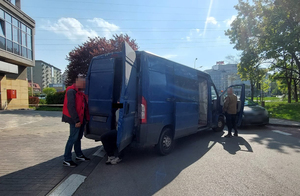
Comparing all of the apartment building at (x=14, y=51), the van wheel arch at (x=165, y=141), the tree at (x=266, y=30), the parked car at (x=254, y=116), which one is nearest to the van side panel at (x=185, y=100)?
the van wheel arch at (x=165, y=141)

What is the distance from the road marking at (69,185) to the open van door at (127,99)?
0.91m

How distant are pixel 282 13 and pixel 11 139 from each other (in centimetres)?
1858

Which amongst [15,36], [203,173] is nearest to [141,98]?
[203,173]

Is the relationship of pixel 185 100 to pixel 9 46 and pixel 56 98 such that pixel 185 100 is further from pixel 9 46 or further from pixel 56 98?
pixel 56 98

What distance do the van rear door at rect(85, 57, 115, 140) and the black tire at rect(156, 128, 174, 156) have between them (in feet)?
4.19

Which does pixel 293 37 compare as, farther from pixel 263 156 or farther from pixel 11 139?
pixel 11 139

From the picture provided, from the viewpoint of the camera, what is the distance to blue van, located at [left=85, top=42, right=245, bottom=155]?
4034mm

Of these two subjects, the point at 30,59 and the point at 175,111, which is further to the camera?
the point at 30,59

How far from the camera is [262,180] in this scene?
348cm

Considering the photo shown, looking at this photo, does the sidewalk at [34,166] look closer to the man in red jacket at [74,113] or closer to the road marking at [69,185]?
the road marking at [69,185]

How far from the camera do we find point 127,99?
12.8 feet

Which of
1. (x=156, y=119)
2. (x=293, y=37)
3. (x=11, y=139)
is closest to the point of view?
(x=156, y=119)

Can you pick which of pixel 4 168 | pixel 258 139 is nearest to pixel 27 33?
pixel 4 168

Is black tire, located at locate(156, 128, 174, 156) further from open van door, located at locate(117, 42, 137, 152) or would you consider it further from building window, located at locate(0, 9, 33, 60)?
building window, located at locate(0, 9, 33, 60)
